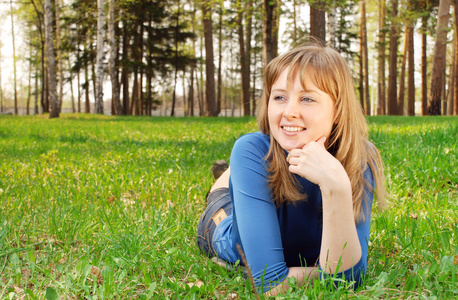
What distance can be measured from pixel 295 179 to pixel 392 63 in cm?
2709

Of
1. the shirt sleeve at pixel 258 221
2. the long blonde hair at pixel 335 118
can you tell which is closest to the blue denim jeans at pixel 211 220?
the shirt sleeve at pixel 258 221

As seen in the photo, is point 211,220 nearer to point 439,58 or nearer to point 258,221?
point 258,221

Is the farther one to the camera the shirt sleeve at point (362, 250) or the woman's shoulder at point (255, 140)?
the woman's shoulder at point (255, 140)

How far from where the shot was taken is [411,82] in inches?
1017

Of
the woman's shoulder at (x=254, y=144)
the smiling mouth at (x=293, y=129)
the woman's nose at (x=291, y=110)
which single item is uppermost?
the woman's nose at (x=291, y=110)

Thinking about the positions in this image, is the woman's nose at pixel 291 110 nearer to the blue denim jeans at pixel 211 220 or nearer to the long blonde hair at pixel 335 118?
the long blonde hair at pixel 335 118

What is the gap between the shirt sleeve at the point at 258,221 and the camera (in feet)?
6.84

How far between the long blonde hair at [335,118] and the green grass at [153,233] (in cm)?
50

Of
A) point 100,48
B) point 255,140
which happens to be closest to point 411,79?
point 100,48

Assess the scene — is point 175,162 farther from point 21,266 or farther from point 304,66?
point 304,66

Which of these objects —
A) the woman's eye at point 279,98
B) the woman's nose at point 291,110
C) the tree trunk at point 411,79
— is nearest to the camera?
the woman's nose at point 291,110

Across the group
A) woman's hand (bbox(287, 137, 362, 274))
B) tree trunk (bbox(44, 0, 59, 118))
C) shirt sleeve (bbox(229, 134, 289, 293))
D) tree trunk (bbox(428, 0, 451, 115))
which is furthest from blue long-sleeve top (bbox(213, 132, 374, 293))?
tree trunk (bbox(44, 0, 59, 118))

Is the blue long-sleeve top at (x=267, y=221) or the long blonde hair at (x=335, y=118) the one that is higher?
the long blonde hair at (x=335, y=118)

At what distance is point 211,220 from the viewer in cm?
301
